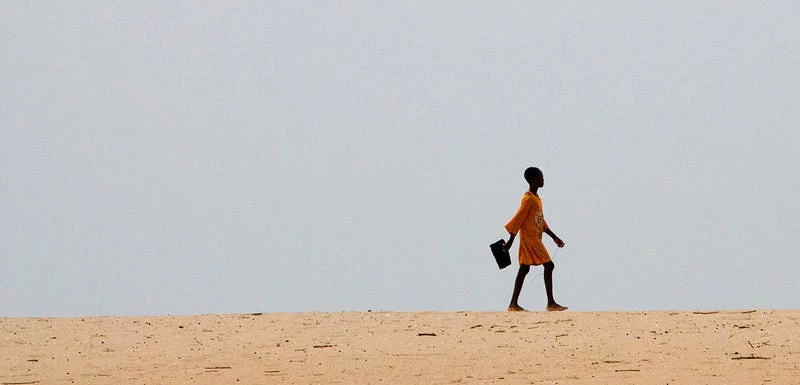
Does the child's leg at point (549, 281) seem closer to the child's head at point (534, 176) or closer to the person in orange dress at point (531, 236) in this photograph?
the person in orange dress at point (531, 236)

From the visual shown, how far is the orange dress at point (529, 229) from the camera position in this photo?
15.6 metres

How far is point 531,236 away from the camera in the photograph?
1569 cm

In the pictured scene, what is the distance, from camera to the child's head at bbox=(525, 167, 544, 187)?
15.8 m

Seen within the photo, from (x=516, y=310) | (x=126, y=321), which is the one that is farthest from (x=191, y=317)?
(x=516, y=310)

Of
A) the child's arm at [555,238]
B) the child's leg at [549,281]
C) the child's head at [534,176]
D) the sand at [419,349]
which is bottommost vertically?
the sand at [419,349]

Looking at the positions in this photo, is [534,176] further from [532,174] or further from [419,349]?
[419,349]

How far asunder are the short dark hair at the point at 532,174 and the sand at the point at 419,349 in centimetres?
202

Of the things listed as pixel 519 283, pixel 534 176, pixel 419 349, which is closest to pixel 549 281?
pixel 519 283

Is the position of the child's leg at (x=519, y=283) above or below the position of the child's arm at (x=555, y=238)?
below

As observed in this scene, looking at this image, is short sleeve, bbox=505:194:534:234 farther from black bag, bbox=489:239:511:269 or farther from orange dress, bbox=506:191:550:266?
black bag, bbox=489:239:511:269

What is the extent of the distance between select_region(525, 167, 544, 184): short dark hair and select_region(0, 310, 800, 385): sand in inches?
79.4

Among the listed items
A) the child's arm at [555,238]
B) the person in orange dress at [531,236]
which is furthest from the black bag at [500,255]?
the child's arm at [555,238]

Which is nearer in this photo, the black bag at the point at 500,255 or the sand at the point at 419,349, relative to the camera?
the sand at the point at 419,349

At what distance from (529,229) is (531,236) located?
0.10 metres
